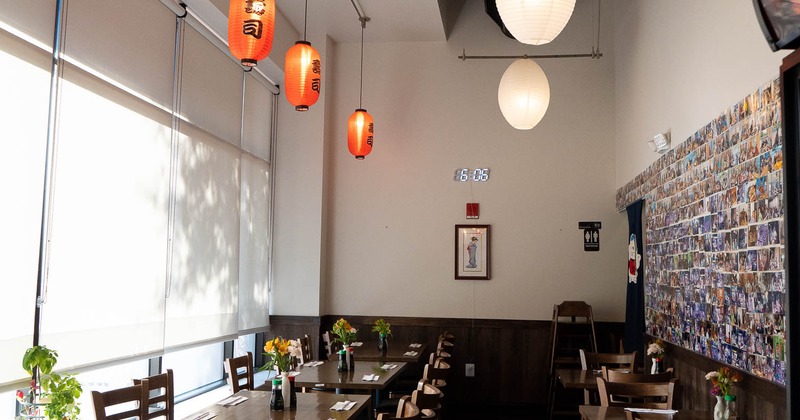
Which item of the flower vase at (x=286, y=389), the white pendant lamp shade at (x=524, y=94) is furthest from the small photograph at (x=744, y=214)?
the flower vase at (x=286, y=389)

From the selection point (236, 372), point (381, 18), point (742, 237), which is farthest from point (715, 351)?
point (381, 18)

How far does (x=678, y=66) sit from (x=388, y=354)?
3712 millimetres

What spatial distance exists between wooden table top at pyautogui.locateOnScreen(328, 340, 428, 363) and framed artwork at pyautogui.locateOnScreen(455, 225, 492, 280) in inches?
39.3

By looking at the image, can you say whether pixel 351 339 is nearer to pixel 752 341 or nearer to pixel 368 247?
pixel 368 247

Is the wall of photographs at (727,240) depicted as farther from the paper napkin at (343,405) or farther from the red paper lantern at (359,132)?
the red paper lantern at (359,132)

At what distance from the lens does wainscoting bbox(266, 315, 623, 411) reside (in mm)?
7816

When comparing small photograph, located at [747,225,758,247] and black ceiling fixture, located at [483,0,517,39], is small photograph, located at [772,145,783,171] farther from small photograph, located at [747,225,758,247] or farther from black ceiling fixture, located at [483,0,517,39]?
black ceiling fixture, located at [483,0,517,39]

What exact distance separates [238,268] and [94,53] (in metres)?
2.83

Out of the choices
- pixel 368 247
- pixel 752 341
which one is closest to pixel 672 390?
pixel 752 341

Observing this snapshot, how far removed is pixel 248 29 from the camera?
4.11 m

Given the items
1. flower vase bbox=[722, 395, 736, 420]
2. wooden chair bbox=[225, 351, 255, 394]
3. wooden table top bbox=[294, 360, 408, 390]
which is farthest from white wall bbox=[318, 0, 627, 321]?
flower vase bbox=[722, 395, 736, 420]

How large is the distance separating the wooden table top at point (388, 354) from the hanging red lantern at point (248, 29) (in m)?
3.32

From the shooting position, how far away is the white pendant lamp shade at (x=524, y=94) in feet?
19.3

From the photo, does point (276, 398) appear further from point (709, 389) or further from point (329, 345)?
point (329, 345)
